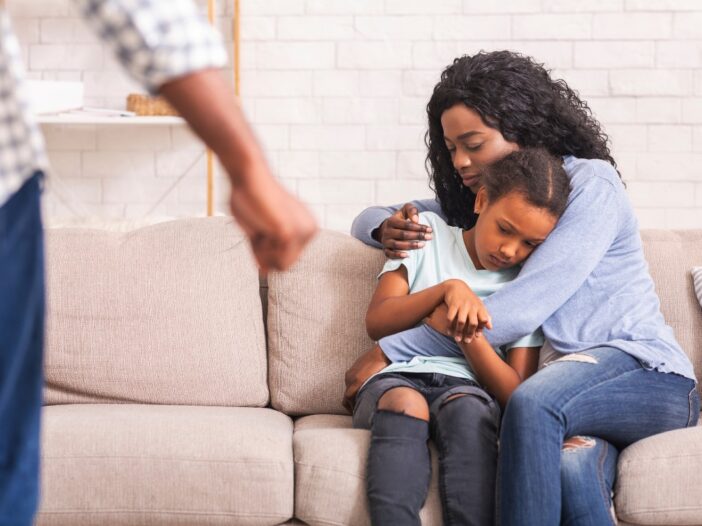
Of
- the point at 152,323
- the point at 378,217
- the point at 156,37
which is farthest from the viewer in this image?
the point at 378,217

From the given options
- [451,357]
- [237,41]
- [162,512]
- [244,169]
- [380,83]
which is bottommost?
[162,512]

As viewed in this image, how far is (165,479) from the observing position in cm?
177

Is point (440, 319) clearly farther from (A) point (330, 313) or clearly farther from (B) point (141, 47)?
(B) point (141, 47)

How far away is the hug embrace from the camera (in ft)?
5.34

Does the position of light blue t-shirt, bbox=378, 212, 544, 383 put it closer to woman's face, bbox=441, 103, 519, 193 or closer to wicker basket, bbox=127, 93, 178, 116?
woman's face, bbox=441, 103, 519, 193

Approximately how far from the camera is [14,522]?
0.64m

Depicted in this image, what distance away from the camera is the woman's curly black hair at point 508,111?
2104 millimetres

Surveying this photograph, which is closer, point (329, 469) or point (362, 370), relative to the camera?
point (329, 469)

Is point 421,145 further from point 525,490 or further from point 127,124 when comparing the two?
point 525,490

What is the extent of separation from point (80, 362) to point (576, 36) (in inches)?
82.7

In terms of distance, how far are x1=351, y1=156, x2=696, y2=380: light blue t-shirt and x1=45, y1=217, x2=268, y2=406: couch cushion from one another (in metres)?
0.62

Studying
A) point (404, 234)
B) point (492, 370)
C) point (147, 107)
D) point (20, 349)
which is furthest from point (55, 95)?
point (20, 349)

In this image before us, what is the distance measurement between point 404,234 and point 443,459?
53 cm

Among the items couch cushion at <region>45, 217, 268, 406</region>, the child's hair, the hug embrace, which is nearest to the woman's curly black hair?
the hug embrace
